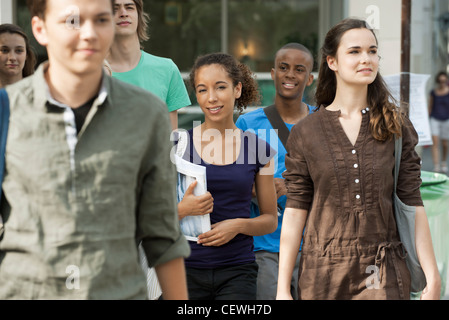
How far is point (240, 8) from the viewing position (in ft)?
40.2

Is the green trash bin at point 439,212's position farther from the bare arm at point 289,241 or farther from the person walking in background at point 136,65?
the bare arm at point 289,241

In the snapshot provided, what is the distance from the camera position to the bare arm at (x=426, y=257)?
288cm

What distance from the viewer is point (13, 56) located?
4344mm

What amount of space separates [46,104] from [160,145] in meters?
0.35

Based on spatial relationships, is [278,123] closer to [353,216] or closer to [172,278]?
[353,216]

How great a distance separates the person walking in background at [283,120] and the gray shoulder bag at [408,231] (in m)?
0.98

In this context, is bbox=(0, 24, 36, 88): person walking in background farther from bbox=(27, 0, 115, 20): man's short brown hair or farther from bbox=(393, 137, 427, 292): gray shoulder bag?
bbox=(393, 137, 427, 292): gray shoulder bag

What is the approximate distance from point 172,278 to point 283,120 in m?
2.22

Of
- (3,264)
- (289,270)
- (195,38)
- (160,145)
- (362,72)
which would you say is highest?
(195,38)

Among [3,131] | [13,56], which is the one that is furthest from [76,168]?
[13,56]

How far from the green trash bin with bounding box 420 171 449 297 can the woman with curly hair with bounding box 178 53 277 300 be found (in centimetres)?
180

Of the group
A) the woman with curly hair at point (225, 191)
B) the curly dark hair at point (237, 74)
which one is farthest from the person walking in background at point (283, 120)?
the woman with curly hair at point (225, 191)

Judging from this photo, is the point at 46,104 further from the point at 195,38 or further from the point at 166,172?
the point at 195,38

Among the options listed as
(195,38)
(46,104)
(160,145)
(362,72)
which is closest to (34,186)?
(46,104)
